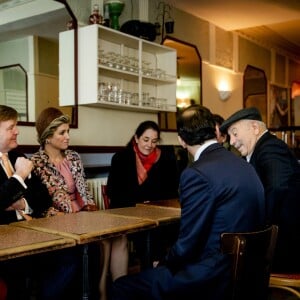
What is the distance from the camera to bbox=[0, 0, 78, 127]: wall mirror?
3385mm

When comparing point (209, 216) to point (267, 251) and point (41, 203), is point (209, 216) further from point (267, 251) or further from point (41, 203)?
point (41, 203)

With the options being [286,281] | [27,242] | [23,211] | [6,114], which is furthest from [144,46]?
[27,242]

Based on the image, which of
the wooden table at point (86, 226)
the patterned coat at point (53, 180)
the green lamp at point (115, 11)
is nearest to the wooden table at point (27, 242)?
the wooden table at point (86, 226)

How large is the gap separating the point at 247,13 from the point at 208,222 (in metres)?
4.32

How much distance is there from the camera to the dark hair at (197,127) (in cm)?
202

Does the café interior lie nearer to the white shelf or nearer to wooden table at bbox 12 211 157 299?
the white shelf

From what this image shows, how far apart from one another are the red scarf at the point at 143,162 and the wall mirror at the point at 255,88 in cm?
347

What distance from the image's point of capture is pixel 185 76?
17.7 feet

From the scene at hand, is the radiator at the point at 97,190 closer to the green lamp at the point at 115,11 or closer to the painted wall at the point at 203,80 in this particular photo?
the painted wall at the point at 203,80

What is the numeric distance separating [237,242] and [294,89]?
754 cm

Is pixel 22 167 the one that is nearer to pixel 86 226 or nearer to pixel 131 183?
pixel 86 226

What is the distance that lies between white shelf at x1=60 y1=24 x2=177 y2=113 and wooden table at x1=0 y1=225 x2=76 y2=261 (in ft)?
6.79

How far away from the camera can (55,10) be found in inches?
149

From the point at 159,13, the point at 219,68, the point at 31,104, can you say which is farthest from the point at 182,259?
the point at 219,68
